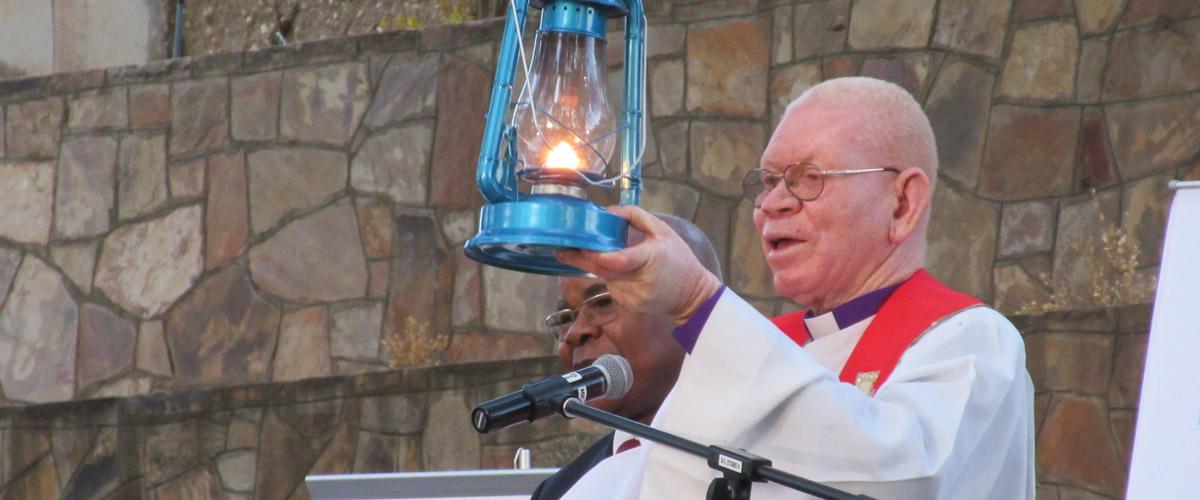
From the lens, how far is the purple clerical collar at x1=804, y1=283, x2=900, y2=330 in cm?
301

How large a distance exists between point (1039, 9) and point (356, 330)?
3455 mm

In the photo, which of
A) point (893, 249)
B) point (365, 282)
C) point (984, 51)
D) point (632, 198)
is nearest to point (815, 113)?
point (893, 249)

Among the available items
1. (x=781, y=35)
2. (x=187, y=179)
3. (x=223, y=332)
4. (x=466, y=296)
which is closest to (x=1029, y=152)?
(x=781, y=35)

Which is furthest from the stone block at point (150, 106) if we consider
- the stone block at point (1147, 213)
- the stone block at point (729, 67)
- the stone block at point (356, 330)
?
the stone block at point (1147, 213)

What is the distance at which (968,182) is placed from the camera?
712 cm

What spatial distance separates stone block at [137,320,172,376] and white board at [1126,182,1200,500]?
21.3ft

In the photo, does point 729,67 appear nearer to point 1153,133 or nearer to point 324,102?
point 1153,133

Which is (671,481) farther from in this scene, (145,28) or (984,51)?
(145,28)

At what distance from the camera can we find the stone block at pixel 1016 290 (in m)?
6.79

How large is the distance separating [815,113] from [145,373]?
21.8 feet

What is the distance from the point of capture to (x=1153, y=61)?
6.79 metres

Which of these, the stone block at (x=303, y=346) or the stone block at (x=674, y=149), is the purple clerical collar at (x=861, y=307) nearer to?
the stone block at (x=674, y=149)

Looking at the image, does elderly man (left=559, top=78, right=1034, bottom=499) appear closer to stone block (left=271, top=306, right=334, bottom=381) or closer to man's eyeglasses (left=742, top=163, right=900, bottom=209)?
man's eyeglasses (left=742, top=163, right=900, bottom=209)

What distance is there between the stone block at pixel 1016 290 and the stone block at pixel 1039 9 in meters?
1.01
